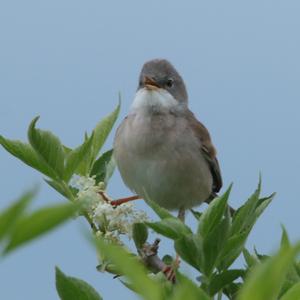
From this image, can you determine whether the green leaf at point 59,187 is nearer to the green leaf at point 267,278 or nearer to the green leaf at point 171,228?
the green leaf at point 171,228

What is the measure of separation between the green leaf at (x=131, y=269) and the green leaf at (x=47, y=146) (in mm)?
1565

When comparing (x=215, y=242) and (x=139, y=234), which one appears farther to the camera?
(x=139, y=234)

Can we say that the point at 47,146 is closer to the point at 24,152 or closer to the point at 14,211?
the point at 24,152

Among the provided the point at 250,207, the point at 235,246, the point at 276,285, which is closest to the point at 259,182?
the point at 250,207

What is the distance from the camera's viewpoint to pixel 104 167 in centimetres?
304

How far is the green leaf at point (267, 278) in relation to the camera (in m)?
0.81

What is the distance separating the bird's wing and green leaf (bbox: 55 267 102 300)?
153 inches

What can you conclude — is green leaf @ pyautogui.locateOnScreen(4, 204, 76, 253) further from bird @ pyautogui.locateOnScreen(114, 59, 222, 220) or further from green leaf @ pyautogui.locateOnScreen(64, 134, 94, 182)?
bird @ pyautogui.locateOnScreen(114, 59, 222, 220)

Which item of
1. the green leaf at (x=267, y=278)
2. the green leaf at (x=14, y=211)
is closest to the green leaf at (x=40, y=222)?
the green leaf at (x=14, y=211)

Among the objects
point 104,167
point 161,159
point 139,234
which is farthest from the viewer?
point 161,159

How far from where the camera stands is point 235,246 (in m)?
1.95

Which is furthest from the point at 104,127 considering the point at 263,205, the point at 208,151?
the point at 208,151

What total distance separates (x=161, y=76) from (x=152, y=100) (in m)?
0.27

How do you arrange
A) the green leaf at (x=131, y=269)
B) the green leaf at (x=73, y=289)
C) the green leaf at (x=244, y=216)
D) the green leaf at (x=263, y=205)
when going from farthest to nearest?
the green leaf at (x=263, y=205) < the green leaf at (x=244, y=216) < the green leaf at (x=73, y=289) < the green leaf at (x=131, y=269)
